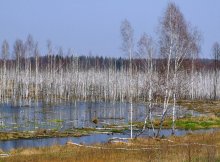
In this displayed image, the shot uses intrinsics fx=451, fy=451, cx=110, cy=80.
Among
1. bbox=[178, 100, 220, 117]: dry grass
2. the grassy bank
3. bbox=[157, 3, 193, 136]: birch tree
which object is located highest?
bbox=[157, 3, 193, 136]: birch tree

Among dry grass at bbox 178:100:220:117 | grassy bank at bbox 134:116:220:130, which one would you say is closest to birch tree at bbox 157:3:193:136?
grassy bank at bbox 134:116:220:130

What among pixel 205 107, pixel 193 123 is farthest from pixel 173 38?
pixel 205 107

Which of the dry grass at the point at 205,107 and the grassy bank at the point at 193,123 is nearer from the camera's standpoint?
the grassy bank at the point at 193,123

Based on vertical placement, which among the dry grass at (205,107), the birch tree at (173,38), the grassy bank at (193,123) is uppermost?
the birch tree at (173,38)

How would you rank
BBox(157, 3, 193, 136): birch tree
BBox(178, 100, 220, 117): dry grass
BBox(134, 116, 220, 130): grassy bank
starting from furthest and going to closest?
BBox(178, 100, 220, 117): dry grass < BBox(134, 116, 220, 130): grassy bank < BBox(157, 3, 193, 136): birch tree

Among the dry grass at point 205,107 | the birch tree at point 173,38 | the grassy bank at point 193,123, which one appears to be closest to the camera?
the birch tree at point 173,38

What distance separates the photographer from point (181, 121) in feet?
149

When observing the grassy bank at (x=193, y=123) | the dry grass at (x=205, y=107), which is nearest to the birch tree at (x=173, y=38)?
the grassy bank at (x=193, y=123)

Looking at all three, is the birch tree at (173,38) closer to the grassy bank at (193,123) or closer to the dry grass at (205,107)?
the grassy bank at (193,123)

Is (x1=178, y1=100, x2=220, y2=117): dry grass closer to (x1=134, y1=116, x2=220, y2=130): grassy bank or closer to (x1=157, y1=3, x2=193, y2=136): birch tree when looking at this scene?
(x1=134, y1=116, x2=220, y2=130): grassy bank

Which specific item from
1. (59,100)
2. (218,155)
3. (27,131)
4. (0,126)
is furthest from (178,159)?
(59,100)

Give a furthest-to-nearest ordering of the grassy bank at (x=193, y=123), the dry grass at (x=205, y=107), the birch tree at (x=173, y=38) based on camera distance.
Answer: the dry grass at (x=205, y=107), the grassy bank at (x=193, y=123), the birch tree at (x=173, y=38)

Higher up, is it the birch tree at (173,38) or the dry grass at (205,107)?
the birch tree at (173,38)

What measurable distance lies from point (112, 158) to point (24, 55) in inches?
2781
